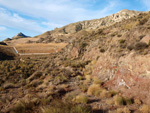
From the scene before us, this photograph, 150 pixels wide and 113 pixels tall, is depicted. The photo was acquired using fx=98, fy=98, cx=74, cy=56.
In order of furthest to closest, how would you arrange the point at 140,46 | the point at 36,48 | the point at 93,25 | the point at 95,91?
the point at 93,25
the point at 36,48
the point at 140,46
the point at 95,91

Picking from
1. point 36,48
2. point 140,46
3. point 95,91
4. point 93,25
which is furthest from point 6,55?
point 93,25

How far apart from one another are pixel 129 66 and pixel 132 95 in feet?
8.01

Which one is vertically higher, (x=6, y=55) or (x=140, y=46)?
(x=140, y=46)

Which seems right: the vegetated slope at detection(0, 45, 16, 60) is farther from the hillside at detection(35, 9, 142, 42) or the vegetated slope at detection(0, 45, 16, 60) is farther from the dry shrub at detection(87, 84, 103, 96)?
the hillside at detection(35, 9, 142, 42)

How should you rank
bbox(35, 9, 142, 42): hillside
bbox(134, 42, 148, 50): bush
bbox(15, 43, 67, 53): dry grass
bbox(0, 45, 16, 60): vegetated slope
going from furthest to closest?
bbox(35, 9, 142, 42): hillside → bbox(15, 43, 67, 53): dry grass → bbox(0, 45, 16, 60): vegetated slope → bbox(134, 42, 148, 50): bush

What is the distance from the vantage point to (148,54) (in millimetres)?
7414

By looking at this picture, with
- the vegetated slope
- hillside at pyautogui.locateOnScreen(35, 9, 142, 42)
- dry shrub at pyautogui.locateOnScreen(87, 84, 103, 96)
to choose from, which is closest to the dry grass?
the vegetated slope

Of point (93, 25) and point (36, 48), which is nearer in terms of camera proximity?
point (36, 48)

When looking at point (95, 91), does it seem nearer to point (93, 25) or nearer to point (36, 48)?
point (36, 48)

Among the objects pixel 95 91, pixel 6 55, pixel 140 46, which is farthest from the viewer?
pixel 6 55

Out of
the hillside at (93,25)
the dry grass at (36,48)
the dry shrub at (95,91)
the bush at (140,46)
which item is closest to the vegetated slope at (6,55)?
the dry grass at (36,48)

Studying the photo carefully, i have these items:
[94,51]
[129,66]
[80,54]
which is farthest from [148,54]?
[80,54]

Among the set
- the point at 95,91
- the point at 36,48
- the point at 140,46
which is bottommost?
the point at 95,91

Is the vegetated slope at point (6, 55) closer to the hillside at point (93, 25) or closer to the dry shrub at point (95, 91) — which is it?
the dry shrub at point (95, 91)
